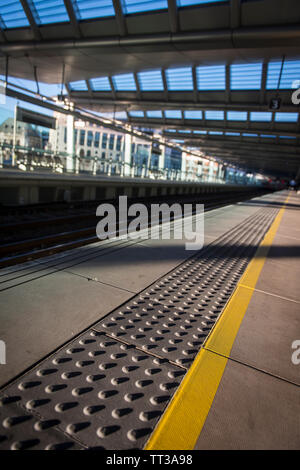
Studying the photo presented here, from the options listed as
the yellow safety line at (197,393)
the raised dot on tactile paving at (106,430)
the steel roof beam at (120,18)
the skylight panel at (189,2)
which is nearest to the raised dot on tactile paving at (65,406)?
the raised dot on tactile paving at (106,430)

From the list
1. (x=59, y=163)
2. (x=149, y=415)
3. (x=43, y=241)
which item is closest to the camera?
(x=149, y=415)

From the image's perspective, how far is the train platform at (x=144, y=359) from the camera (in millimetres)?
1465

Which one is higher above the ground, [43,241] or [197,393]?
[43,241]

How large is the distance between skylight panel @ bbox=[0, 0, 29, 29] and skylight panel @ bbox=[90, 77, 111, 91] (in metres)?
8.56

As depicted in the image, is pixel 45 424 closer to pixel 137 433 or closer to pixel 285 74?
pixel 137 433

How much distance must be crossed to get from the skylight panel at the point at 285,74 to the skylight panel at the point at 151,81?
672cm

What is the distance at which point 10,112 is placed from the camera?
11.5 metres

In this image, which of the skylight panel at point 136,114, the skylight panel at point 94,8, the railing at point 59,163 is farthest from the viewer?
the skylight panel at point 136,114

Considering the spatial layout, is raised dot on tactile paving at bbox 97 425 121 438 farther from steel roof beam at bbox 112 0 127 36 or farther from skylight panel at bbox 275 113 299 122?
skylight panel at bbox 275 113 299 122

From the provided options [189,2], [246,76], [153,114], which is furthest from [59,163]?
[153,114]

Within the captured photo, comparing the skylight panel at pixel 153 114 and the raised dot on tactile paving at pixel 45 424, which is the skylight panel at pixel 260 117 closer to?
the skylight panel at pixel 153 114

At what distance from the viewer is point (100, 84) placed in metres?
21.5

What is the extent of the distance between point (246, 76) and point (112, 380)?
18064mm

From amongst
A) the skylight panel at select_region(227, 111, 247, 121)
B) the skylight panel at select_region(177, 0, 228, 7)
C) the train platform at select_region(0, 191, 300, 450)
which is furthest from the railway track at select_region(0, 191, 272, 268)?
the skylight panel at select_region(227, 111, 247, 121)
